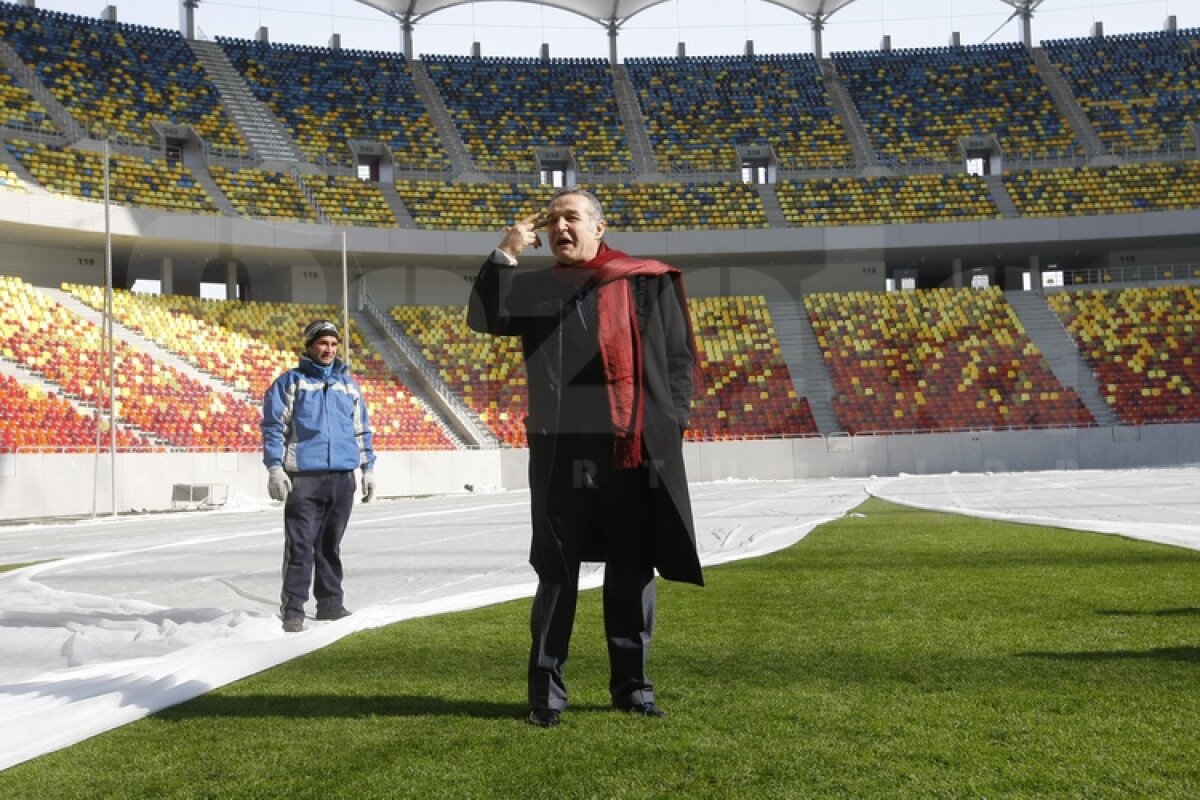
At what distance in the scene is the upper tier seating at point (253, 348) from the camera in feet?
109

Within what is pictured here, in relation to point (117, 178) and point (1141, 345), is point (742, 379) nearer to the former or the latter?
point (1141, 345)

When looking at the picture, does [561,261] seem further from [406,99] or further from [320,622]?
[406,99]

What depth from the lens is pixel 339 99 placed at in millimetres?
46031

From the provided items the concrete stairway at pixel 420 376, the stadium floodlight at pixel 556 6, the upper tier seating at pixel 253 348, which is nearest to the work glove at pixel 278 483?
the upper tier seating at pixel 253 348

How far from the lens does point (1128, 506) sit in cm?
1611

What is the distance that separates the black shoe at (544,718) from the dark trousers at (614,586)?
15 cm

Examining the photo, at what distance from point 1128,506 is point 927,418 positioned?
21.4m

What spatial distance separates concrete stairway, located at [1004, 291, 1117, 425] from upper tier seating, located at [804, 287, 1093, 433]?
279 millimetres

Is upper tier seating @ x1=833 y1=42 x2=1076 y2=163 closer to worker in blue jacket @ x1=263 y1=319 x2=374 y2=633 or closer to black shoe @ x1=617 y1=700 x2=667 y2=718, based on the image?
worker in blue jacket @ x1=263 y1=319 x2=374 y2=633

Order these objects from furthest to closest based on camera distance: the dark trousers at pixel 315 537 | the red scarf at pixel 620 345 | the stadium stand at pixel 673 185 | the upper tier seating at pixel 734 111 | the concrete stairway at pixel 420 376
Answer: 1. the upper tier seating at pixel 734 111
2. the concrete stairway at pixel 420 376
3. the stadium stand at pixel 673 185
4. the dark trousers at pixel 315 537
5. the red scarf at pixel 620 345

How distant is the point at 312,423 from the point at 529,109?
42.3m

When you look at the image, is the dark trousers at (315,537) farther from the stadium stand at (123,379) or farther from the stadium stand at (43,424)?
the stadium stand at (123,379)

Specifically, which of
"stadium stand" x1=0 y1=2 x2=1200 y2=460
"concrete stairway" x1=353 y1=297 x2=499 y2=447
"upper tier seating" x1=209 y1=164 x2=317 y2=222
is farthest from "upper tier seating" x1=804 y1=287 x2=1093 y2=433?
"upper tier seating" x1=209 y1=164 x2=317 y2=222

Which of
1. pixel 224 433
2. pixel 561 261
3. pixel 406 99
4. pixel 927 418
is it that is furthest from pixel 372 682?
pixel 406 99
